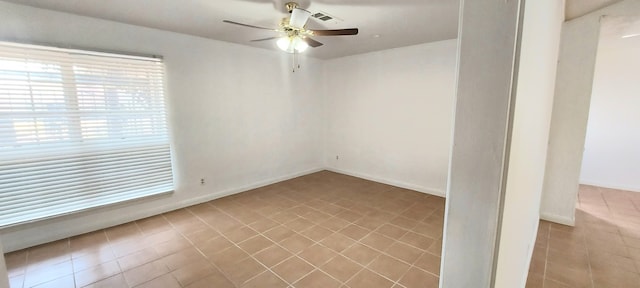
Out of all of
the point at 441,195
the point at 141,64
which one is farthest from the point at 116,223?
the point at 441,195

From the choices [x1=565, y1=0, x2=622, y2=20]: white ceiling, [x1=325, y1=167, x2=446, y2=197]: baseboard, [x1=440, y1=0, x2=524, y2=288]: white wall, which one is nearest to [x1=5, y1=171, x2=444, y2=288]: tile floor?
[x1=325, y1=167, x2=446, y2=197]: baseboard

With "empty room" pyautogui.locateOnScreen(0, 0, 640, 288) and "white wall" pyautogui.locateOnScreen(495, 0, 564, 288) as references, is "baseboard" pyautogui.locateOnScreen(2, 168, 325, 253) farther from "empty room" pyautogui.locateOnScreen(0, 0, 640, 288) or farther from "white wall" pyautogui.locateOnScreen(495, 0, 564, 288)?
"white wall" pyautogui.locateOnScreen(495, 0, 564, 288)

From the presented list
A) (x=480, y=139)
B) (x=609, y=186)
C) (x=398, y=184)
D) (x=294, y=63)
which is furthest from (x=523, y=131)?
(x=609, y=186)

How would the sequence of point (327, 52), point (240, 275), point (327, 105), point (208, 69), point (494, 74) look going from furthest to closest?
point (327, 105), point (327, 52), point (208, 69), point (240, 275), point (494, 74)

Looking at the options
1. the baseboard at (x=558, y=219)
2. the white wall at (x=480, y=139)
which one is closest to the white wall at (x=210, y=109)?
the white wall at (x=480, y=139)

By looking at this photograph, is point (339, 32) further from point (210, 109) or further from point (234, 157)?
point (234, 157)

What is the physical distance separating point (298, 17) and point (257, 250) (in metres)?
2.32

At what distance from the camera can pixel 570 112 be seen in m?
2.98

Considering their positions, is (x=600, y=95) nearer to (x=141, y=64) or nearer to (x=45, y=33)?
(x=141, y=64)

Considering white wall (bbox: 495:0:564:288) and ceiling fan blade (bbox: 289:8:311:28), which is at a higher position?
ceiling fan blade (bbox: 289:8:311:28)

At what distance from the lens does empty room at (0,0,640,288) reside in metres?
2.35

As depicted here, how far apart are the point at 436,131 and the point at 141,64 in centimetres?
420

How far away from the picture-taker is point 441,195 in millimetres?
4191

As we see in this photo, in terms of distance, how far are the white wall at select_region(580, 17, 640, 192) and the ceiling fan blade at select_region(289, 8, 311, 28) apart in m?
4.55
